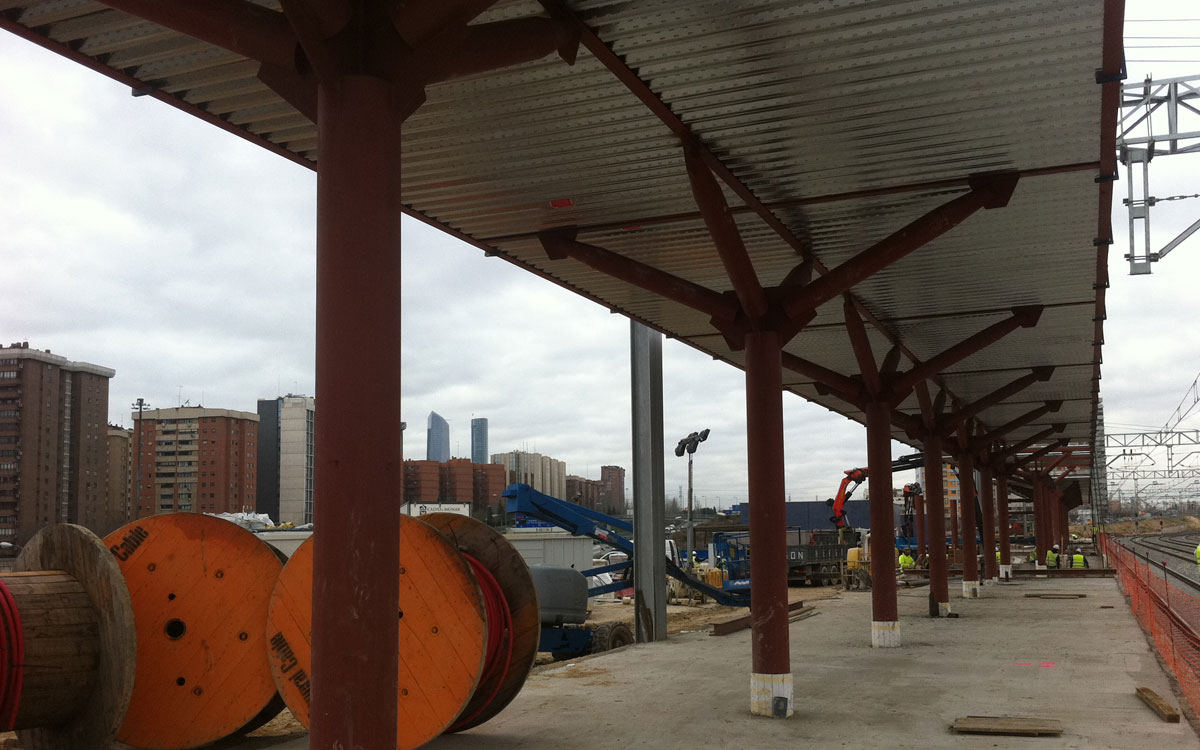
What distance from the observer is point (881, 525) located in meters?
18.2

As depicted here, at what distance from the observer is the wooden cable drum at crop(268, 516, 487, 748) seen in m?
9.45

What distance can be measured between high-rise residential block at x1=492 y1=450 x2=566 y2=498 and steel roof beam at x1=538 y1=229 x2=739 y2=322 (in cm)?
12290

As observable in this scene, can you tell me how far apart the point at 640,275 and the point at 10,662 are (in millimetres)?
7723

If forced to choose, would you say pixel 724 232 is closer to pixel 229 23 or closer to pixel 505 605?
pixel 505 605

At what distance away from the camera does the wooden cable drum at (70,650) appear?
8.45m

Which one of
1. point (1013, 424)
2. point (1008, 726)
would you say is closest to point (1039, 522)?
point (1013, 424)

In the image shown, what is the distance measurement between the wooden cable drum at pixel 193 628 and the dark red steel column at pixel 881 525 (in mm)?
11245

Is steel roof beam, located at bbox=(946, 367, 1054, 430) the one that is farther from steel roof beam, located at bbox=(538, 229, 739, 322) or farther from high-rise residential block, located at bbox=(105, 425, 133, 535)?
high-rise residential block, located at bbox=(105, 425, 133, 535)

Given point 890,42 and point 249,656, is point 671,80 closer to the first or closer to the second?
point 890,42

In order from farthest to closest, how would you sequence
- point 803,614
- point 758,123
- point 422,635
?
1. point 803,614
2. point 758,123
3. point 422,635

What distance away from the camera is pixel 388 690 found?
588cm

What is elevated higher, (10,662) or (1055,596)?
(10,662)

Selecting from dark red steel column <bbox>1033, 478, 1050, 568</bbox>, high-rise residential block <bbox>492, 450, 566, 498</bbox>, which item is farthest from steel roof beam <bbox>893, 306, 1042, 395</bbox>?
high-rise residential block <bbox>492, 450, 566, 498</bbox>

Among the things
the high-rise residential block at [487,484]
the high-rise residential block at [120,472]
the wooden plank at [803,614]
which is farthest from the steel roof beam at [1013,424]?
the high-rise residential block at [487,484]
